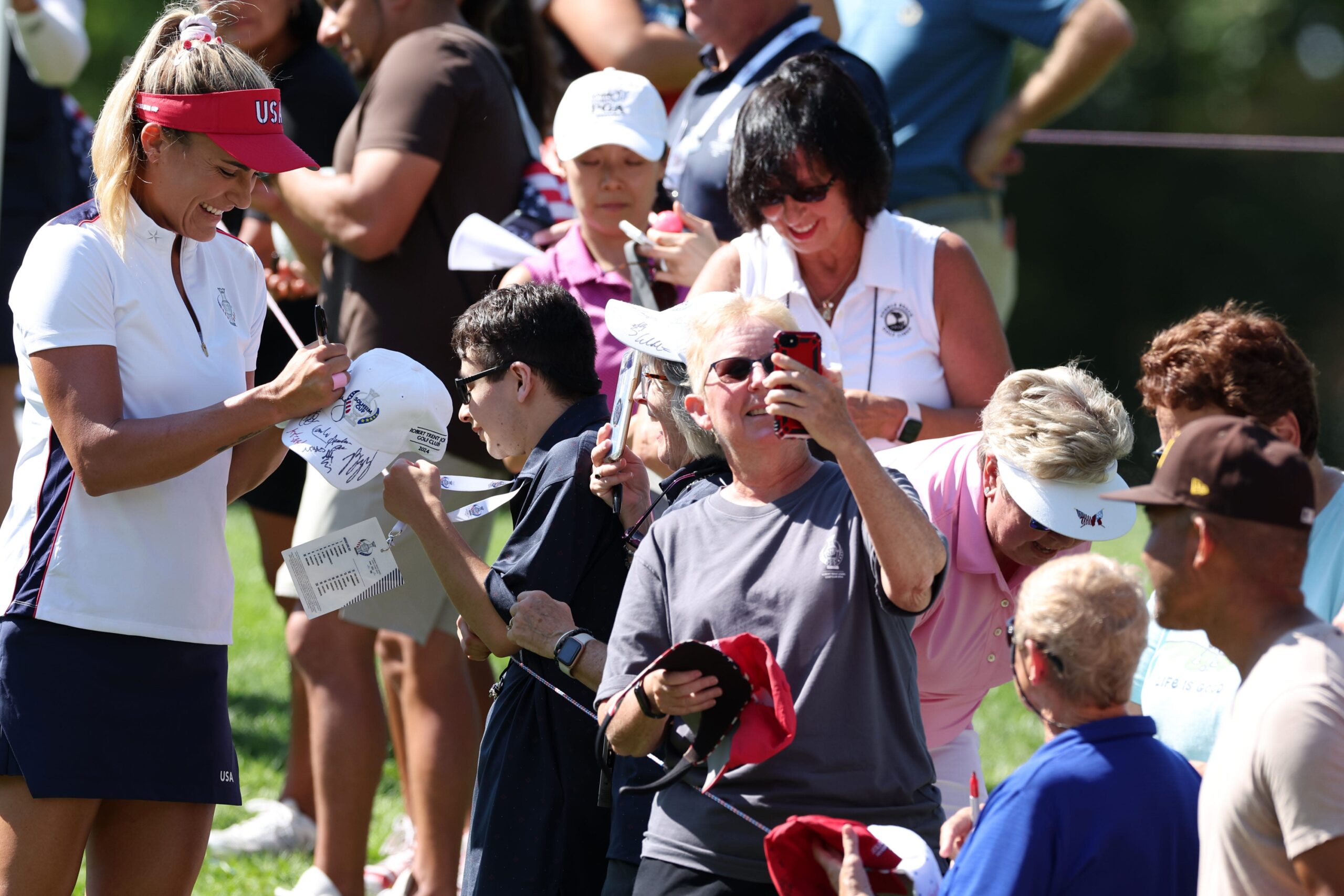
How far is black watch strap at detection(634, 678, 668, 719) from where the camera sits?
8.32 feet

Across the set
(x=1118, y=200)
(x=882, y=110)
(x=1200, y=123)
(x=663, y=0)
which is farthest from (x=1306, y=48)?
(x=882, y=110)

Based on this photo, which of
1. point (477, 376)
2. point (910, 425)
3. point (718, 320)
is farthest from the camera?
point (910, 425)

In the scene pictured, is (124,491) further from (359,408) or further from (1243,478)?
(1243,478)

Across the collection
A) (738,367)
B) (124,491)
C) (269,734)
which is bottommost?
(269,734)

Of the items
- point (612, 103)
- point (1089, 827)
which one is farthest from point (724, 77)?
point (1089, 827)

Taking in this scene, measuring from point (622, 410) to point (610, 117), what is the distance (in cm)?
138

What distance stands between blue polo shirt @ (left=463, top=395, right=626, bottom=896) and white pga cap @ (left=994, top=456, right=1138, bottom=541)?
0.82 meters

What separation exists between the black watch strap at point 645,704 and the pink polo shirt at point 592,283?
61.7 inches

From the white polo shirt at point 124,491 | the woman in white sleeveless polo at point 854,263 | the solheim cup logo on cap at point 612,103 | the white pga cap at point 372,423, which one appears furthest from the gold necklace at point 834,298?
the white polo shirt at point 124,491

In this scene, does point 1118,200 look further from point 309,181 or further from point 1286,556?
point 1286,556

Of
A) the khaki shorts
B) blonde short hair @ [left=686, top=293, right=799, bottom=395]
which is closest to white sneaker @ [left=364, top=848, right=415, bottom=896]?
the khaki shorts

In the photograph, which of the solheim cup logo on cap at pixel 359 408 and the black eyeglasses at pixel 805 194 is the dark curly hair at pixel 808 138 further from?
the solheim cup logo on cap at pixel 359 408

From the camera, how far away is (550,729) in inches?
122

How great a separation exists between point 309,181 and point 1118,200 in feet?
68.9
